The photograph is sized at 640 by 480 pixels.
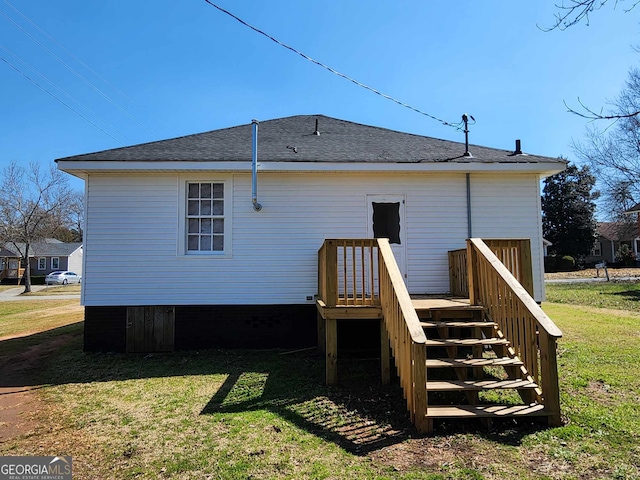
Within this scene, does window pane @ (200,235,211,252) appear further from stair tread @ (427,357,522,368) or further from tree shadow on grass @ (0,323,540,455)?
stair tread @ (427,357,522,368)

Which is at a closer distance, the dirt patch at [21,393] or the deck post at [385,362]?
the dirt patch at [21,393]

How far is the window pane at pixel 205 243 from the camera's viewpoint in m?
7.63

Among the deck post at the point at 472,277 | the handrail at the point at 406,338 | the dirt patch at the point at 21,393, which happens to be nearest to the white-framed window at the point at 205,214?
the dirt patch at the point at 21,393

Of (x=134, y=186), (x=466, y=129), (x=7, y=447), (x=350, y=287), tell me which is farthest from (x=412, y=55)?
(x=7, y=447)

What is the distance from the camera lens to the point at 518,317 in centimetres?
448

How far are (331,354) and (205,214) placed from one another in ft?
12.7

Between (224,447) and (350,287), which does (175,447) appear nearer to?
(224,447)

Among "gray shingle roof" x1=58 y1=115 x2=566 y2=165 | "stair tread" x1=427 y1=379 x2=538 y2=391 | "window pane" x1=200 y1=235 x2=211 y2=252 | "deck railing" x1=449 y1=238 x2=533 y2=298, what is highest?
"gray shingle roof" x1=58 y1=115 x2=566 y2=165

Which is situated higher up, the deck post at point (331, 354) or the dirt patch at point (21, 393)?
the deck post at point (331, 354)

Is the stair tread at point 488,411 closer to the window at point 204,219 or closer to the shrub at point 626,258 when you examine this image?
the window at point 204,219

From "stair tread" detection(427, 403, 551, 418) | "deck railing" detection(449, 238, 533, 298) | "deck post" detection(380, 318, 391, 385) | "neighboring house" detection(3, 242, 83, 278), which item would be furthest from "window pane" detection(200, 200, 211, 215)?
"neighboring house" detection(3, 242, 83, 278)

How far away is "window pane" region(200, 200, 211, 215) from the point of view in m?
7.65

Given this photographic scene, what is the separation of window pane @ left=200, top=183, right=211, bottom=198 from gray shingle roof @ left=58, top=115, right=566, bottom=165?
0.58 meters

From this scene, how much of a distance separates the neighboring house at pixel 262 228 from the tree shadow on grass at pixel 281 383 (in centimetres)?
71
